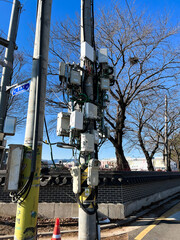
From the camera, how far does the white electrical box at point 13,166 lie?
2.81 metres

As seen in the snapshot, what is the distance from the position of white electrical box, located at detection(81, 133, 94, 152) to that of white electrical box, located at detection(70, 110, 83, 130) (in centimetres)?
20

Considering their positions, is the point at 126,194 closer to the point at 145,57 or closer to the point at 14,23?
the point at 14,23

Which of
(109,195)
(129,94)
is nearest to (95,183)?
(109,195)

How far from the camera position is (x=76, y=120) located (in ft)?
13.8

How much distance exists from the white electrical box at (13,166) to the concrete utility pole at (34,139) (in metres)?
0.10

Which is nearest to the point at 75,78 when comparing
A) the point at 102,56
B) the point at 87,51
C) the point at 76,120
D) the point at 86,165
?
the point at 87,51

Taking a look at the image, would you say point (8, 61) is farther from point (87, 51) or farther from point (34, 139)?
point (34, 139)

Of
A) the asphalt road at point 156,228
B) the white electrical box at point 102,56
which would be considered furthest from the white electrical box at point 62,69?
the asphalt road at point 156,228

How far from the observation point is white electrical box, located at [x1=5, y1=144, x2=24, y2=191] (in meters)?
2.81

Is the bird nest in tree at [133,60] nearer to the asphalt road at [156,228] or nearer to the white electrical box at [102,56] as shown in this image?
the white electrical box at [102,56]

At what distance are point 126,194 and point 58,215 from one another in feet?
8.45

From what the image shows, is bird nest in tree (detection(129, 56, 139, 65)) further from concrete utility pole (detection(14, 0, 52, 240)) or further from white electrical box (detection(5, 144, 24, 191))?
white electrical box (detection(5, 144, 24, 191))

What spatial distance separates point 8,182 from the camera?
2805mm

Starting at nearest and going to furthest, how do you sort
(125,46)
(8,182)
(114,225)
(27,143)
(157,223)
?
(8,182) < (27,143) < (114,225) < (157,223) < (125,46)
